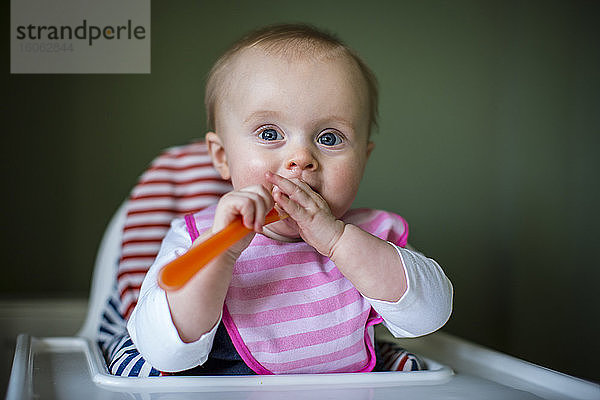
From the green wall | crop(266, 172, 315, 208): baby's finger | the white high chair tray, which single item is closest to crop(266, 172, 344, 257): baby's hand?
crop(266, 172, 315, 208): baby's finger

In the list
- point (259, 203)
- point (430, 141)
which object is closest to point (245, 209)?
point (259, 203)

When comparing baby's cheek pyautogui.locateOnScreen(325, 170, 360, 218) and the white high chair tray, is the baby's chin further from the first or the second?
the white high chair tray

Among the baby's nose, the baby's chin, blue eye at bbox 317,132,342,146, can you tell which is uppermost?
blue eye at bbox 317,132,342,146

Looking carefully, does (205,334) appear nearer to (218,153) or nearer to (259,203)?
(259,203)

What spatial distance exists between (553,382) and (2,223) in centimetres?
105

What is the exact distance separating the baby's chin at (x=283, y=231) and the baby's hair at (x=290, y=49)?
14 cm

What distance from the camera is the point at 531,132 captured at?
1.29 m

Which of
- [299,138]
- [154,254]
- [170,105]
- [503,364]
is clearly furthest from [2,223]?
[503,364]

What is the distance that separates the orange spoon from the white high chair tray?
Answer: 0.39 ft

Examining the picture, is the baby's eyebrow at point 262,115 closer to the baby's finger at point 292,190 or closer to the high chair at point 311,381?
the baby's finger at point 292,190

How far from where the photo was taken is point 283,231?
0.66m

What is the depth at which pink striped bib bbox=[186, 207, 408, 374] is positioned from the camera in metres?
0.61

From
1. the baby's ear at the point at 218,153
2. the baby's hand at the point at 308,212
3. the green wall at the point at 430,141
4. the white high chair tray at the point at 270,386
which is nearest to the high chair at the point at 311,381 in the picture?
the white high chair tray at the point at 270,386

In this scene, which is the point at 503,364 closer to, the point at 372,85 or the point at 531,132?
the point at 372,85
